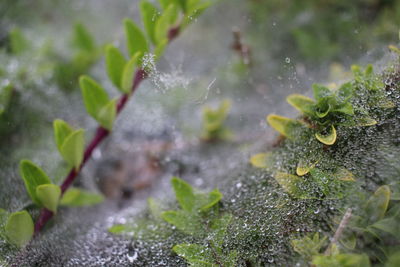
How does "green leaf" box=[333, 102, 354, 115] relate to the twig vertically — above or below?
above

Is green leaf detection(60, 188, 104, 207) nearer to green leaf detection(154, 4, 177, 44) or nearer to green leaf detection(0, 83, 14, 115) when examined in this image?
green leaf detection(0, 83, 14, 115)

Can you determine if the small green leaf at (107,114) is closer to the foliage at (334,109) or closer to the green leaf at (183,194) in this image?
the green leaf at (183,194)

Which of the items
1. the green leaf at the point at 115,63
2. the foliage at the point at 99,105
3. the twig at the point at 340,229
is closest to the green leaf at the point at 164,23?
the foliage at the point at 99,105

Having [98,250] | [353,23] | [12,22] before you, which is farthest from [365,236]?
[12,22]

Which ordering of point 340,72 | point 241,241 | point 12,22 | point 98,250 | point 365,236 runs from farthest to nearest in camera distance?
point 12,22
point 340,72
point 98,250
point 241,241
point 365,236

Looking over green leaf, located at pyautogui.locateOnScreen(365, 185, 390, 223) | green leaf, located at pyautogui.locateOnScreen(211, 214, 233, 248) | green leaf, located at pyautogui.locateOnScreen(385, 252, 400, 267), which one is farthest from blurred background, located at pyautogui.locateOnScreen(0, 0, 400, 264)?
green leaf, located at pyautogui.locateOnScreen(385, 252, 400, 267)

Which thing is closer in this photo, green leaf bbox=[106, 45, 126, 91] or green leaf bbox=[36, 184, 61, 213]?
green leaf bbox=[36, 184, 61, 213]

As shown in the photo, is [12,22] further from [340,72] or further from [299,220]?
[299,220]
